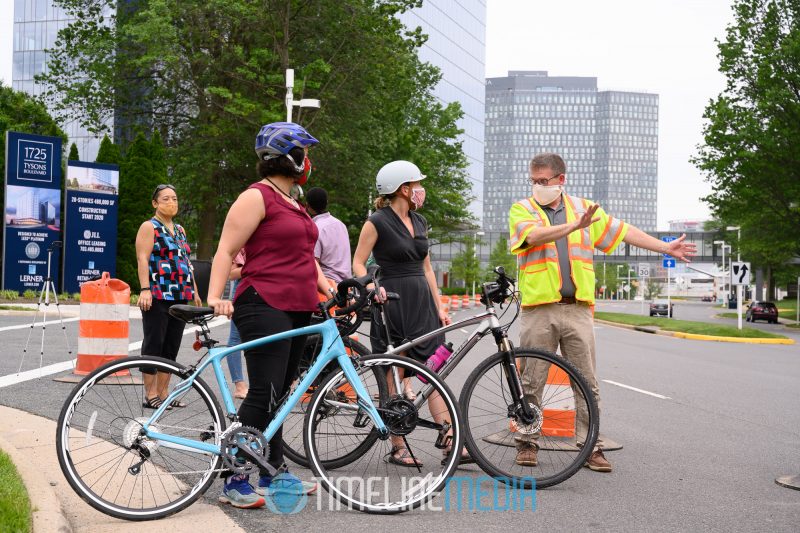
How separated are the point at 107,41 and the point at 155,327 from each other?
2789 cm

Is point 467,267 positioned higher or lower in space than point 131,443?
higher

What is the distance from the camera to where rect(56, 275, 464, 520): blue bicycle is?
439cm

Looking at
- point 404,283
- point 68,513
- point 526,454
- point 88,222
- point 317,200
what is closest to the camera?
point 68,513

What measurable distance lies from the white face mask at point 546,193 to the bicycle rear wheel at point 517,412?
3.75ft

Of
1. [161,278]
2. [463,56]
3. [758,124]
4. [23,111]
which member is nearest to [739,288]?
[758,124]

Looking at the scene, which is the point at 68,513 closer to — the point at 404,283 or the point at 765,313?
the point at 404,283

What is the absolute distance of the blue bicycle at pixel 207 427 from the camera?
4.39m

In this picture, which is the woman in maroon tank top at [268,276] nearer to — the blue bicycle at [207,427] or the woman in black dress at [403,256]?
the blue bicycle at [207,427]

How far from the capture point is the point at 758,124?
37656 mm

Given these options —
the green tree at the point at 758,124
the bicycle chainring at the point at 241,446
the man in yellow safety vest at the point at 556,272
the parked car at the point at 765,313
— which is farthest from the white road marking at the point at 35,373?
the parked car at the point at 765,313

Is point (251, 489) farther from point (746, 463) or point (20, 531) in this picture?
point (746, 463)

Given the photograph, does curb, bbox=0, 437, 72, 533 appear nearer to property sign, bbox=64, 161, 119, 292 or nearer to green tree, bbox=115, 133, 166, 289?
property sign, bbox=64, 161, 119, 292

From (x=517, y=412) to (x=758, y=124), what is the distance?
35.8 meters

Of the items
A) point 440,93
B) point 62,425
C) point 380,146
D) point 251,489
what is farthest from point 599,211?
Answer: point 440,93
